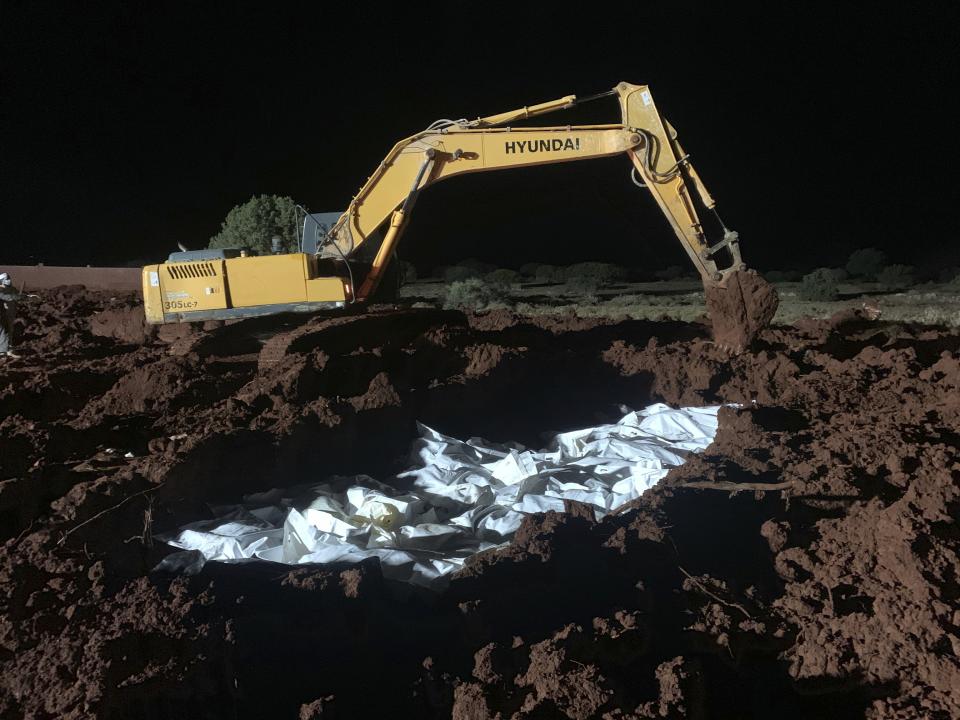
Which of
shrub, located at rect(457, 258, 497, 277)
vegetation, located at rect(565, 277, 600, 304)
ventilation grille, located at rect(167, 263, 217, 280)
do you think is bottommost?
vegetation, located at rect(565, 277, 600, 304)

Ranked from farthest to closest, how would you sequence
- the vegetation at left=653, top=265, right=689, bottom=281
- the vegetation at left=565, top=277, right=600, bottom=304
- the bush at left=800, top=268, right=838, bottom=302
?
the vegetation at left=653, top=265, right=689, bottom=281, the vegetation at left=565, top=277, right=600, bottom=304, the bush at left=800, top=268, right=838, bottom=302

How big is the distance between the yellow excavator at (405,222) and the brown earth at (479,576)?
2.64 m

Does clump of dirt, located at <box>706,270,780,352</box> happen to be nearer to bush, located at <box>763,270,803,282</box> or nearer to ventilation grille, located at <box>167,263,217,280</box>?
ventilation grille, located at <box>167,263,217,280</box>

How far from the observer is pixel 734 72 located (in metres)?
30.5

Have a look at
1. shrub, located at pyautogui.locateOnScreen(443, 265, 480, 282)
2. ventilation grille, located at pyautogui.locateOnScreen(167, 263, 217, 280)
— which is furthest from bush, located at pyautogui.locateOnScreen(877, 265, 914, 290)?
ventilation grille, located at pyautogui.locateOnScreen(167, 263, 217, 280)

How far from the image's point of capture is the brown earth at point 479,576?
3.10m

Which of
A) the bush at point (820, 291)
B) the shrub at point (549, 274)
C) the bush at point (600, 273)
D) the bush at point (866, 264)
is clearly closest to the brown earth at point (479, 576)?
the bush at point (820, 291)

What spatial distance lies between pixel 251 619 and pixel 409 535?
1.31 m

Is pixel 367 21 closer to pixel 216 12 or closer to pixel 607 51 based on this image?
pixel 216 12

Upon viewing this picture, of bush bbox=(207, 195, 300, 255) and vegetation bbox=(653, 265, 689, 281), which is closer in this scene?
bush bbox=(207, 195, 300, 255)

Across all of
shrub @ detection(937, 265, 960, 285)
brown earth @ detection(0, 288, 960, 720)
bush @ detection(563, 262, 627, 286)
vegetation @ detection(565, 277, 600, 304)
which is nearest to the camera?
brown earth @ detection(0, 288, 960, 720)

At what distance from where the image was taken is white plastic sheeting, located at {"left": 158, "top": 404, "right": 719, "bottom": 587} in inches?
166

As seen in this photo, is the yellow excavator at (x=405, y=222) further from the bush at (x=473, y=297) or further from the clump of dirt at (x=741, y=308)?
the bush at (x=473, y=297)

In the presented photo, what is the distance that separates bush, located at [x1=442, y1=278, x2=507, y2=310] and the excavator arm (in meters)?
8.52
